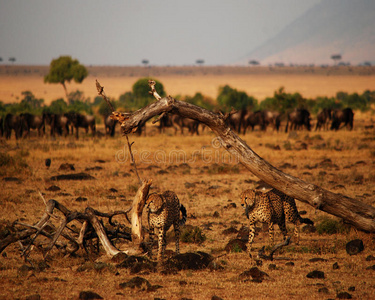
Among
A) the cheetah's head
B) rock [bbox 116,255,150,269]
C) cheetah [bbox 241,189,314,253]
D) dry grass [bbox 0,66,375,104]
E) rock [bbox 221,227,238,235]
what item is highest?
dry grass [bbox 0,66,375,104]

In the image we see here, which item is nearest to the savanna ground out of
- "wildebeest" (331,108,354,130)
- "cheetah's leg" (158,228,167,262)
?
"cheetah's leg" (158,228,167,262)

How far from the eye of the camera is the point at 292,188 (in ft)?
29.8

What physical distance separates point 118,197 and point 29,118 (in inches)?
872

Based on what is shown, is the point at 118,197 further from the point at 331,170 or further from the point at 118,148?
the point at 118,148

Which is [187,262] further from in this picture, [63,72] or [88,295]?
[63,72]

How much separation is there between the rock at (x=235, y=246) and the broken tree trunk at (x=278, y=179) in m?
1.86

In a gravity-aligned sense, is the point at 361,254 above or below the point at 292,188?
below

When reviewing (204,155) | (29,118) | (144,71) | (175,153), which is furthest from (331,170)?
(144,71)

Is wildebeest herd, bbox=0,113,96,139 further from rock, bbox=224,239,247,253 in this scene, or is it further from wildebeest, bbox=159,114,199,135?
rock, bbox=224,239,247,253

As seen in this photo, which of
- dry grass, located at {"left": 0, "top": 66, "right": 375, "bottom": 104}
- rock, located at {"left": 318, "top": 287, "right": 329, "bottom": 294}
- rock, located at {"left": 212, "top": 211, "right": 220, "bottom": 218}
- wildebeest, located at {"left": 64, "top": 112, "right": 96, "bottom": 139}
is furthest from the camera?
dry grass, located at {"left": 0, "top": 66, "right": 375, "bottom": 104}

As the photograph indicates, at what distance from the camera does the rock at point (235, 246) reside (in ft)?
33.5

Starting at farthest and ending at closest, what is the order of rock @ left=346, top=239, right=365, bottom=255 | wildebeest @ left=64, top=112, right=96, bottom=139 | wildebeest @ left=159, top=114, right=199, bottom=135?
1. wildebeest @ left=159, top=114, right=199, bottom=135
2. wildebeest @ left=64, top=112, right=96, bottom=139
3. rock @ left=346, top=239, right=365, bottom=255

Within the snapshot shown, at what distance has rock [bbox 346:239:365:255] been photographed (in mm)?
9906

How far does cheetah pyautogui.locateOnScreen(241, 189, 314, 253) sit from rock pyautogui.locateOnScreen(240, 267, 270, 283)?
1.09 meters
